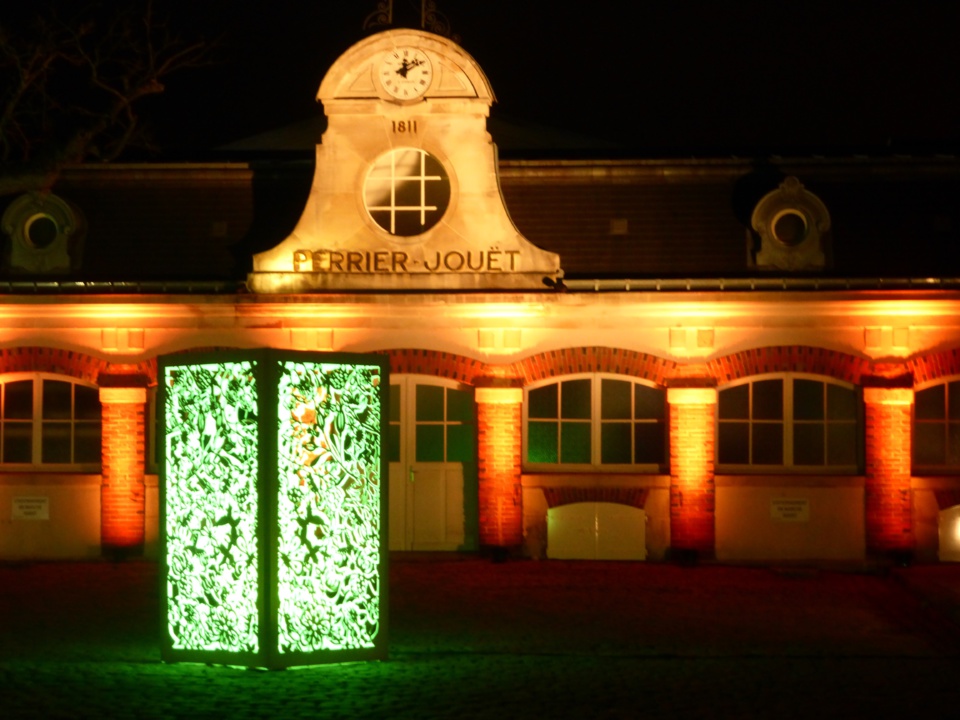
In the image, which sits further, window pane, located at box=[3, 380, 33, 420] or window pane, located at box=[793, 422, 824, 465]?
window pane, located at box=[3, 380, 33, 420]

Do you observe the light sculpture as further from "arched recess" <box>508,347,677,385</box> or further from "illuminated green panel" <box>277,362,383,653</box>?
"arched recess" <box>508,347,677,385</box>

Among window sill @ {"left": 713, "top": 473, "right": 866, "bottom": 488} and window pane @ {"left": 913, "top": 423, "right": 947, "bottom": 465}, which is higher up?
window pane @ {"left": 913, "top": 423, "right": 947, "bottom": 465}

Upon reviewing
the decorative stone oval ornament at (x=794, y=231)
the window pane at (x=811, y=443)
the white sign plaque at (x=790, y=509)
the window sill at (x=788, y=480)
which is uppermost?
the decorative stone oval ornament at (x=794, y=231)

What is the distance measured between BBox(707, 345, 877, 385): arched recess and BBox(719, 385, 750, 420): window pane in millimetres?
341

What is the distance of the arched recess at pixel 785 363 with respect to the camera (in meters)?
18.8

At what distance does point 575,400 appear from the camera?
1930 cm

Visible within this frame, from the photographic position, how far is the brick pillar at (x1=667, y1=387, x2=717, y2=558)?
1886 cm

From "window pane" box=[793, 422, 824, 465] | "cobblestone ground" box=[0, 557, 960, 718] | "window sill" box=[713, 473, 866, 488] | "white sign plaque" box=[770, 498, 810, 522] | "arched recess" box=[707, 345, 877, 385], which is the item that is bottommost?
"cobblestone ground" box=[0, 557, 960, 718]

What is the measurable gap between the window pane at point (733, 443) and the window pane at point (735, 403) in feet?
0.39

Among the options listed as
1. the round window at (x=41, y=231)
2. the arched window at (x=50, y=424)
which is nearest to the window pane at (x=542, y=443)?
the arched window at (x=50, y=424)

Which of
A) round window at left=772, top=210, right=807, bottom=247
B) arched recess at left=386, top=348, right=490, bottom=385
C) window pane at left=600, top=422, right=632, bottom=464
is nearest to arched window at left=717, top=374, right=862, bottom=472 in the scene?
window pane at left=600, top=422, right=632, bottom=464

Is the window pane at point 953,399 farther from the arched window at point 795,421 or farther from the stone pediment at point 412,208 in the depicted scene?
the stone pediment at point 412,208

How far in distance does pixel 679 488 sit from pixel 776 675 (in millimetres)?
7345

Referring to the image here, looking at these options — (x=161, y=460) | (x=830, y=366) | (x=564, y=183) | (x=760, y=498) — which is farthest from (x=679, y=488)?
(x=161, y=460)
